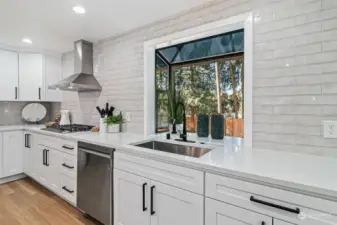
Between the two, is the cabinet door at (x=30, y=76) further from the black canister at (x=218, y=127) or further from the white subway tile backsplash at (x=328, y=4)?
the white subway tile backsplash at (x=328, y=4)

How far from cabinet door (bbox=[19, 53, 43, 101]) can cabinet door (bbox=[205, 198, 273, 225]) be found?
11.7 ft

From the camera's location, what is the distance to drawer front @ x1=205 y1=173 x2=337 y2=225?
0.87 m

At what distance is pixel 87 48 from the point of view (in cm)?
292

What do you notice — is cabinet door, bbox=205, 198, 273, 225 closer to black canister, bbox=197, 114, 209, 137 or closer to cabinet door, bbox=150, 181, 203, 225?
cabinet door, bbox=150, 181, 203, 225

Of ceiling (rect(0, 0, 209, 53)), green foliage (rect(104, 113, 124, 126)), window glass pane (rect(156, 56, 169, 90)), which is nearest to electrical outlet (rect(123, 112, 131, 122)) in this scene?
green foliage (rect(104, 113, 124, 126))

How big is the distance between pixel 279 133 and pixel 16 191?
3.51 meters

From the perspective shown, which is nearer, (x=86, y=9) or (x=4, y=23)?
(x=86, y=9)

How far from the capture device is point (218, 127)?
196cm

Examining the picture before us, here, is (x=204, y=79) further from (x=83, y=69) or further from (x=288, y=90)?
(x=83, y=69)

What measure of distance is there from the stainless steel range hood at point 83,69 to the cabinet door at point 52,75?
2.65 ft

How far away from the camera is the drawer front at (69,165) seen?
7.19 ft

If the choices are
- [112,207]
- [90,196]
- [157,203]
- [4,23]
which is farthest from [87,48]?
[157,203]

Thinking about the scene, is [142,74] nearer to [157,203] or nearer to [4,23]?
[157,203]

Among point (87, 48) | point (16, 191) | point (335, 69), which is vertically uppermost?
point (87, 48)
